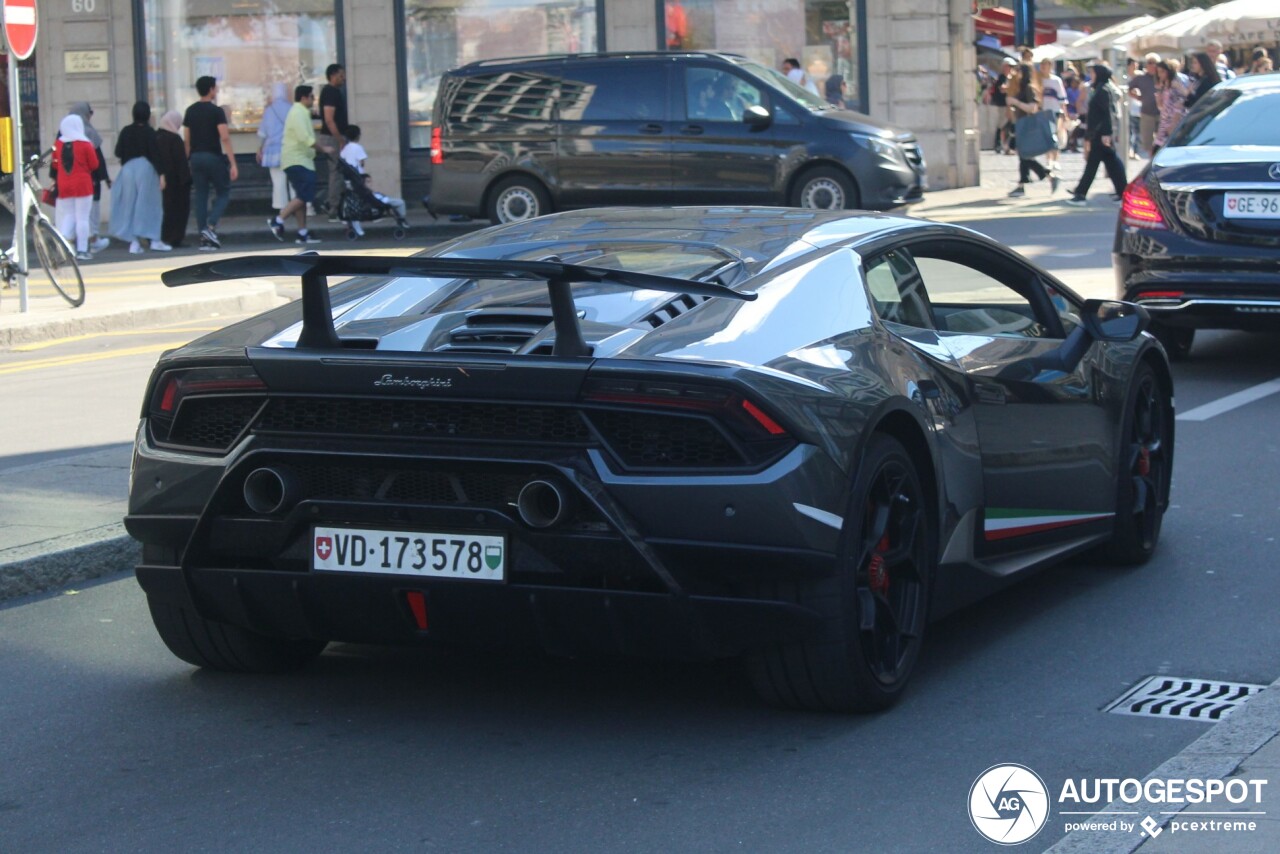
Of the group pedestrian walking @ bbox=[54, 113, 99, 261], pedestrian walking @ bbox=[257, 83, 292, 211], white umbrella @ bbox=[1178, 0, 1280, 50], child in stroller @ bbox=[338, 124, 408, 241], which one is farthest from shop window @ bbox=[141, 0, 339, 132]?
white umbrella @ bbox=[1178, 0, 1280, 50]

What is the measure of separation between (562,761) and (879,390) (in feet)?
4.03

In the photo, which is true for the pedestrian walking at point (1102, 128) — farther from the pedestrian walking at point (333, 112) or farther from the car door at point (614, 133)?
the pedestrian walking at point (333, 112)

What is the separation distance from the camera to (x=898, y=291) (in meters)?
5.57

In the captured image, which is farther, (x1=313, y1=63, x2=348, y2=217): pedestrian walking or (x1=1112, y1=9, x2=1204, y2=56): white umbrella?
(x1=1112, y1=9, x2=1204, y2=56): white umbrella

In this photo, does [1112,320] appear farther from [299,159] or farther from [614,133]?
[299,159]

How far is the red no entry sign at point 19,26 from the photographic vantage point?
48.6 feet

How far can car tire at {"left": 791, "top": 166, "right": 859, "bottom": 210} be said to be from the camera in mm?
21453

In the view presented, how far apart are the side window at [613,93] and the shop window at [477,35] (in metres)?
6.05

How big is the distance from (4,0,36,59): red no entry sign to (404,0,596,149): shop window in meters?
12.7

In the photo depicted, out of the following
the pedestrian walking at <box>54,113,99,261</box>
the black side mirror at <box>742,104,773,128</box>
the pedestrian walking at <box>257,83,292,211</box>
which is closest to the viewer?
the pedestrian walking at <box>54,113,99,261</box>

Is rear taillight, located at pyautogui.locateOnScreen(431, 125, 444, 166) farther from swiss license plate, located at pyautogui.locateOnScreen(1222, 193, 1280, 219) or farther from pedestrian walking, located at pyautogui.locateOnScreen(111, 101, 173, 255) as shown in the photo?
swiss license plate, located at pyautogui.locateOnScreen(1222, 193, 1280, 219)

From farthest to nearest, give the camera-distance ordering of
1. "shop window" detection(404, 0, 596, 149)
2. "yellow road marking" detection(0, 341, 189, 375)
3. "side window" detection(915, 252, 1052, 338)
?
"shop window" detection(404, 0, 596, 149)
"yellow road marking" detection(0, 341, 189, 375)
"side window" detection(915, 252, 1052, 338)

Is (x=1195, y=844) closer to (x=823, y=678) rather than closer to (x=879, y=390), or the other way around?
(x=823, y=678)

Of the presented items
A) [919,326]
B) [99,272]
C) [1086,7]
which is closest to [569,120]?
[99,272]
